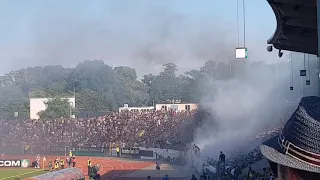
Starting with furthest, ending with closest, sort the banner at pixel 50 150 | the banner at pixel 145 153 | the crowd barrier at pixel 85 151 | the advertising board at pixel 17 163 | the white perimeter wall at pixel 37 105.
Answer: the white perimeter wall at pixel 37 105, the banner at pixel 50 150, the banner at pixel 145 153, the crowd barrier at pixel 85 151, the advertising board at pixel 17 163

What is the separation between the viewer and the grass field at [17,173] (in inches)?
1229

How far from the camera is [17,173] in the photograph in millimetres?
33375

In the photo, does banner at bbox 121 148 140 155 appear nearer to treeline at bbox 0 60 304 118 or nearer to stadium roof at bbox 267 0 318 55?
stadium roof at bbox 267 0 318 55

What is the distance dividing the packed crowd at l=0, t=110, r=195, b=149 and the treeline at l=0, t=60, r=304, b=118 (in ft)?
88.0

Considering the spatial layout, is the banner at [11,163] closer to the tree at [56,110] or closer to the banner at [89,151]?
the banner at [89,151]

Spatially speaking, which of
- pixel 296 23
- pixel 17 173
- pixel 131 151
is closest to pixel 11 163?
pixel 17 173

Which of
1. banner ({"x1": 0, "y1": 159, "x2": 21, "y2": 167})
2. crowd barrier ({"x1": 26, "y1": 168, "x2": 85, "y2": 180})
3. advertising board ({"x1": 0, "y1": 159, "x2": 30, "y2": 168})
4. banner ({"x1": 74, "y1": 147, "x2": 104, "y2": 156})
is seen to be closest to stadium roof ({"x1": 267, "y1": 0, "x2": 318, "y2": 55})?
crowd barrier ({"x1": 26, "y1": 168, "x2": 85, "y2": 180})

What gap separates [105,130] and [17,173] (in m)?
15.0

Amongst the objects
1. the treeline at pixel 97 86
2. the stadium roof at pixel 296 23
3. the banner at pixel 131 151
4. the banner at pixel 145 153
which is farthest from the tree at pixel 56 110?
the stadium roof at pixel 296 23

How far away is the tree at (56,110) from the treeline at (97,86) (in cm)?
604

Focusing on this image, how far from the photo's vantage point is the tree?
73.1 meters

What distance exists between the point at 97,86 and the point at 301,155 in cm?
9668

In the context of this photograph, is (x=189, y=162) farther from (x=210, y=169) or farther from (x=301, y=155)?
(x=301, y=155)

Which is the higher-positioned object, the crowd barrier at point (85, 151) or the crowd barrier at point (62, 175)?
the crowd barrier at point (62, 175)
